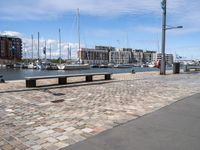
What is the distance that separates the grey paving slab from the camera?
4988 millimetres

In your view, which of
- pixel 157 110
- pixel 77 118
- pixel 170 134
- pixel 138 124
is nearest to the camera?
pixel 170 134

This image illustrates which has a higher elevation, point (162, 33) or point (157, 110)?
point (162, 33)

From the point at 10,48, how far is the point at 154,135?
143884mm

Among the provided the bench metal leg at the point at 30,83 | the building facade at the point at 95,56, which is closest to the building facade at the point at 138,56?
the building facade at the point at 95,56

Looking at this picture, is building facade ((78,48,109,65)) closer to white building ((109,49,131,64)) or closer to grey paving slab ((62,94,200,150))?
white building ((109,49,131,64))

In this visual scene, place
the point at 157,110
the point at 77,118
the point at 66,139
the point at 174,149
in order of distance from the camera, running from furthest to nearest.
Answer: the point at 157,110 < the point at 77,118 < the point at 66,139 < the point at 174,149

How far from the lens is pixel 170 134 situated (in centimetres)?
575

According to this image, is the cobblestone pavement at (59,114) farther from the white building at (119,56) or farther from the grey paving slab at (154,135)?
the white building at (119,56)

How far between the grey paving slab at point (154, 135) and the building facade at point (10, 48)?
133393 mm

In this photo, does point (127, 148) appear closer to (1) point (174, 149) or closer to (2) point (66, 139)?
(1) point (174, 149)

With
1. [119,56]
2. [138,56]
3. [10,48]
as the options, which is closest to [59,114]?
[10,48]

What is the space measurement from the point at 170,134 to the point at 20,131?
10.7ft

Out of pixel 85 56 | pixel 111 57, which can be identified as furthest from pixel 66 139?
pixel 111 57

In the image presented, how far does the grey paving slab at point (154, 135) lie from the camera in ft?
16.4
